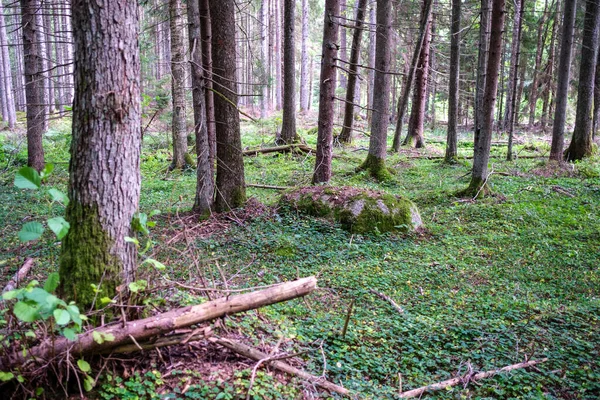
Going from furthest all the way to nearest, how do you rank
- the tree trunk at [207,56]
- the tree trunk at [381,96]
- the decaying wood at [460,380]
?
the tree trunk at [381,96], the tree trunk at [207,56], the decaying wood at [460,380]

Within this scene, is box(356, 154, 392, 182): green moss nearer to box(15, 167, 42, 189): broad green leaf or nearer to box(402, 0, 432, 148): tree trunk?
box(402, 0, 432, 148): tree trunk

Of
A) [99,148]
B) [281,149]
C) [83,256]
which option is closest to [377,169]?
[281,149]

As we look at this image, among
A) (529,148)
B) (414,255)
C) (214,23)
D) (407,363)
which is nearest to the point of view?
(407,363)

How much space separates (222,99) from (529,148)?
15753 millimetres

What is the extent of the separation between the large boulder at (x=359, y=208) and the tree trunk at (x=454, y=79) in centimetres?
710

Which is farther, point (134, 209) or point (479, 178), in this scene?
point (479, 178)

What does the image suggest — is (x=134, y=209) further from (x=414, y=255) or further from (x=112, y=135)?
(x=414, y=255)

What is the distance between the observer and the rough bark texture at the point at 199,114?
7449 mm

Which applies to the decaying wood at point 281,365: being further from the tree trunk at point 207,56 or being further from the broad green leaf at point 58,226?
the tree trunk at point 207,56

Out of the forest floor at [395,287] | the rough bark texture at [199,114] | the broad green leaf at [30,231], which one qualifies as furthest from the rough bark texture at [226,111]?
the broad green leaf at [30,231]

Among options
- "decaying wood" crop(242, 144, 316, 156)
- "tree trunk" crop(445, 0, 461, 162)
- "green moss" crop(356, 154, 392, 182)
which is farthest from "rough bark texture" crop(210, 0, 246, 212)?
"tree trunk" crop(445, 0, 461, 162)

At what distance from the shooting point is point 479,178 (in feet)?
33.0

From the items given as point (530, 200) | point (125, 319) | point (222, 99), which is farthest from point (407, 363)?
point (530, 200)

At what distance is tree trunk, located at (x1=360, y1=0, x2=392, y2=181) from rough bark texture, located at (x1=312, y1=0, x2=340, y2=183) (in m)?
2.28
